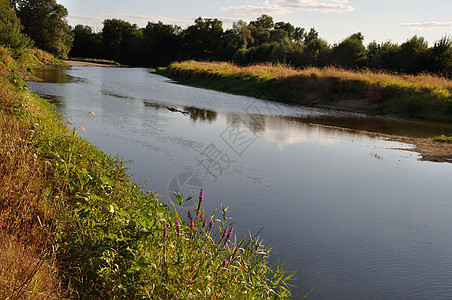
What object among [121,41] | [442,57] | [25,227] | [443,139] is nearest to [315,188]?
[25,227]

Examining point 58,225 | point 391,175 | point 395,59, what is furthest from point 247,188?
point 395,59

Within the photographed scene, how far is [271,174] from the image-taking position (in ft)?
30.6

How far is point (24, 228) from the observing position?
3.72 metres

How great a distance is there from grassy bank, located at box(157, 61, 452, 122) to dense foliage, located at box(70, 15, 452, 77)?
6.69m

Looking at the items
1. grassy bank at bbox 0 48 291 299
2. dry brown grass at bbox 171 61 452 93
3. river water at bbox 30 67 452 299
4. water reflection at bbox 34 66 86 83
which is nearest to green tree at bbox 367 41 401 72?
dry brown grass at bbox 171 61 452 93

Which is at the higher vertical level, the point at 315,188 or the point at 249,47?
the point at 249,47

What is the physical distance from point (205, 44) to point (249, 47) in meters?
13.7

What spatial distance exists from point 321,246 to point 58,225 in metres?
3.59

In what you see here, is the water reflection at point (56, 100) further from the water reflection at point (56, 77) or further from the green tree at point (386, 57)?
the green tree at point (386, 57)

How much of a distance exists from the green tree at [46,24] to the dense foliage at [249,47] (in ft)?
81.6

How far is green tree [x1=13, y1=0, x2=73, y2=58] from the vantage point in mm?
64500

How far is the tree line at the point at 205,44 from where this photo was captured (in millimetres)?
30983

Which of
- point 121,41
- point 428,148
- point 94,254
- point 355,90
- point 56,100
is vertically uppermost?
point 121,41

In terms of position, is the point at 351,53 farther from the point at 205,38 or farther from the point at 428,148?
the point at 205,38
